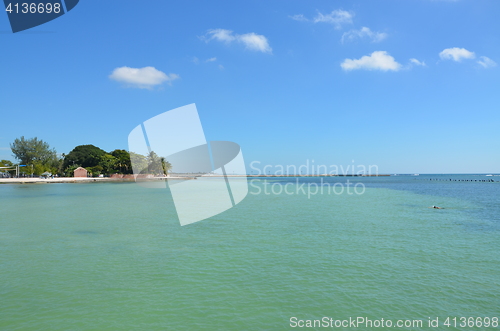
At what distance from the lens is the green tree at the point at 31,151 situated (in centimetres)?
9788

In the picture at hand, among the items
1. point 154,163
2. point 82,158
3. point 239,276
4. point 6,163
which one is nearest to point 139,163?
point 154,163

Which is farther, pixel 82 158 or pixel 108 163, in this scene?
pixel 82 158

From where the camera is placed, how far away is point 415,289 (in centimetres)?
737

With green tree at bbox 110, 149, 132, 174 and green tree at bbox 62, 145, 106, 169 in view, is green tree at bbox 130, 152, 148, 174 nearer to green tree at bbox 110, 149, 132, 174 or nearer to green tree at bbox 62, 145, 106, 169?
green tree at bbox 110, 149, 132, 174

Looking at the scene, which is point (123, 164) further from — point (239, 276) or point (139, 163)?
point (239, 276)

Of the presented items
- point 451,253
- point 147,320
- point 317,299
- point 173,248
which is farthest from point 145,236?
point 451,253

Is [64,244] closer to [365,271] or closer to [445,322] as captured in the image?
[365,271]

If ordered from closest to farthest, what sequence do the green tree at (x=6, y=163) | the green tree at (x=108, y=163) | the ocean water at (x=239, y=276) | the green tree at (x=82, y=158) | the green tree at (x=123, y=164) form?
the ocean water at (x=239, y=276), the green tree at (x=108, y=163), the green tree at (x=123, y=164), the green tree at (x=6, y=163), the green tree at (x=82, y=158)

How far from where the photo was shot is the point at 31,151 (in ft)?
325

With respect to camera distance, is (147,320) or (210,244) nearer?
(147,320)

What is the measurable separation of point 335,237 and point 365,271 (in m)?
4.63

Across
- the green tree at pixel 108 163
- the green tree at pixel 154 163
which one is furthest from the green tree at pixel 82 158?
the green tree at pixel 154 163

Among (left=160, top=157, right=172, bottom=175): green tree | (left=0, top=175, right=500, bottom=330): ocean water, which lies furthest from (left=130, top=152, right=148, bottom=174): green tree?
(left=0, top=175, right=500, bottom=330): ocean water

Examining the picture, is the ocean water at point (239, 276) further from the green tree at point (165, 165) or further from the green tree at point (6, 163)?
the green tree at point (6, 163)
